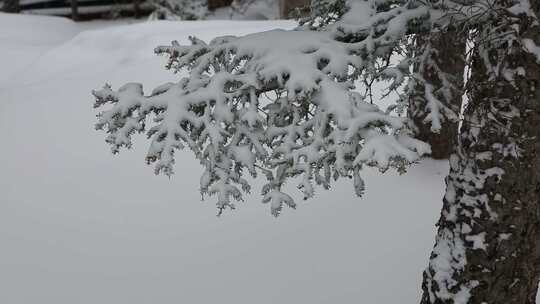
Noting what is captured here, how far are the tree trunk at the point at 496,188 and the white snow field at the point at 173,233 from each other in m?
1.77

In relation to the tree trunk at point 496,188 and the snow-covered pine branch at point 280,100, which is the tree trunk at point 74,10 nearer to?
the snow-covered pine branch at point 280,100

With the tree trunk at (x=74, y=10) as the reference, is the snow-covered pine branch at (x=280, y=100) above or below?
above

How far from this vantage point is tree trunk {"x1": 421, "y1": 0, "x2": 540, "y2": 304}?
3.35m

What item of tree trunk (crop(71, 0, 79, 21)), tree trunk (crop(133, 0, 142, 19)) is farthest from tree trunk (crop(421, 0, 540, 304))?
tree trunk (crop(71, 0, 79, 21))

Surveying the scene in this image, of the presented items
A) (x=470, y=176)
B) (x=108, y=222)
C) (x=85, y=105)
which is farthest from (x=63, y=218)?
(x=470, y=176)

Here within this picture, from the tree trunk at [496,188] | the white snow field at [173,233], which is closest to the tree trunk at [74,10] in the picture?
the white snow field at [173,233]

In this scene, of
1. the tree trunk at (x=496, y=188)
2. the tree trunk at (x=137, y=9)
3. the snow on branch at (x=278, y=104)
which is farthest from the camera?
the tree trunk at (x=137, y=9)

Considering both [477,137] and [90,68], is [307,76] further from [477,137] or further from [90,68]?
[90,68]

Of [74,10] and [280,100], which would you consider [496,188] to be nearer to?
[280,100]

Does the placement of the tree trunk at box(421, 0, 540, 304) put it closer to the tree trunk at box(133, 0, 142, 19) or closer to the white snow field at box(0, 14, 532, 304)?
the white snow field at box(0, 14, 532, 304)

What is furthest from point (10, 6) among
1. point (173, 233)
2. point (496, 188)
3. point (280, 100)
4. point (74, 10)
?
point (496, 188)

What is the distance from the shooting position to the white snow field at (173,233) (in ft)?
19.5

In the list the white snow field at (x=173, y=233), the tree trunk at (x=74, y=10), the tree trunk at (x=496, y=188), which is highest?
the tree trunk at (x=496, y=188)

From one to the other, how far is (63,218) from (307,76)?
16.8 feet
